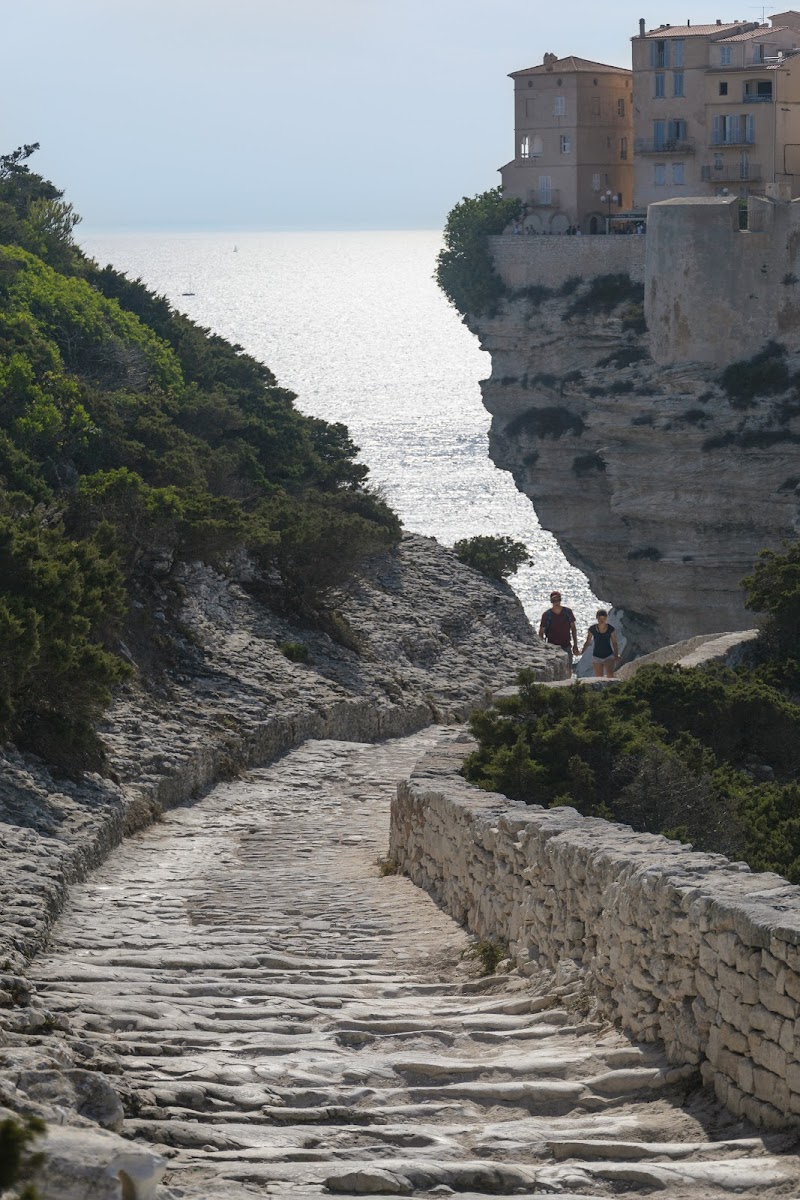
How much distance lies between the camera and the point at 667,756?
11.1 metres

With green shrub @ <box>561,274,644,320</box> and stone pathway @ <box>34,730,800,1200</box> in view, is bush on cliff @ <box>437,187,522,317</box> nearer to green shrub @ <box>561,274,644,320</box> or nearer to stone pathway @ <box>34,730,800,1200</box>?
green shrub @ <box>561,274,644,320</box>

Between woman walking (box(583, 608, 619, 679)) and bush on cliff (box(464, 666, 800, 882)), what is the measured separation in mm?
3429

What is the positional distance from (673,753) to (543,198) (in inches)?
1838

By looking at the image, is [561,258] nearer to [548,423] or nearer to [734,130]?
[548,423]

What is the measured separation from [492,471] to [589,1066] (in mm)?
100614

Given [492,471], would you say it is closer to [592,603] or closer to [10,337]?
[592,603]

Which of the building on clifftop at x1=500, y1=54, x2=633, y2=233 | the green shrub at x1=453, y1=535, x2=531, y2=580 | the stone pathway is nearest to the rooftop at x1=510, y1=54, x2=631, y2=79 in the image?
the building on clifftop at x1=500, y1=54, x2=633, y2=233

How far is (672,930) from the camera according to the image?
264 inches

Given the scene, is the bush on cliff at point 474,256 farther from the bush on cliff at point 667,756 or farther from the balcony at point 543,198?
the bush on cliff at point 667,756

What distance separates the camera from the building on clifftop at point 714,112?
52094 millimetres


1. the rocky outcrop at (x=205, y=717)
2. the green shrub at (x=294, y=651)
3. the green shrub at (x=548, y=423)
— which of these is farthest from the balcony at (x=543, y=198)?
the green shrub at (x=294, y=651)

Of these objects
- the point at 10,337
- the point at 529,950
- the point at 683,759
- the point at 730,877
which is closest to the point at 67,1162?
the point at 730,877

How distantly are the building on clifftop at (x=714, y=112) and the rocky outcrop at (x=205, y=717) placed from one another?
30.2m

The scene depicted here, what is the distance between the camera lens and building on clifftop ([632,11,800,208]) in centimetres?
5209
